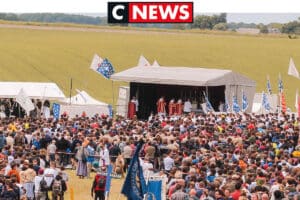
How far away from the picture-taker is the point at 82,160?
34.5 metres

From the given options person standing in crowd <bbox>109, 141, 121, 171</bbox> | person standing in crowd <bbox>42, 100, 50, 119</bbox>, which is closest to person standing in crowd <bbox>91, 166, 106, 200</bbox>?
person standing in crowd <bbox>109, 141, 121, 171</bbox>

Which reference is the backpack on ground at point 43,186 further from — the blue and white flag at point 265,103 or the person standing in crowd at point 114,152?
the blue and white flag at point 265,103

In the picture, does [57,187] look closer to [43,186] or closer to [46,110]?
[43,186]

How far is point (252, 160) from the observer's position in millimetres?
26875

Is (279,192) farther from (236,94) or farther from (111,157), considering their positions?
(236,94)

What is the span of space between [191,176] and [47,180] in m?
4.47

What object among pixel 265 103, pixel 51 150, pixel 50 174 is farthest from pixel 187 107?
pixel 50 174

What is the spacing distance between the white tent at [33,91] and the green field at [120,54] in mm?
22125

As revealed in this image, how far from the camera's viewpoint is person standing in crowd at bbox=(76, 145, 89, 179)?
113ft

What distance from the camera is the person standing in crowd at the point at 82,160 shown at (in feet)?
113

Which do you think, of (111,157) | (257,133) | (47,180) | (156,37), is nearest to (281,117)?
(257,133)

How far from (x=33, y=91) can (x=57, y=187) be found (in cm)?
2900

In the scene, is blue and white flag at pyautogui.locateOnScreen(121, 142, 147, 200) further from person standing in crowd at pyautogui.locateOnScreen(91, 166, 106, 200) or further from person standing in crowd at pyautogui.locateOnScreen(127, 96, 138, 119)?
person standing in crowd at pyautogui.locateOnScreen(127, 96, 138, 119)

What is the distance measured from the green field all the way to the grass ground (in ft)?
141
